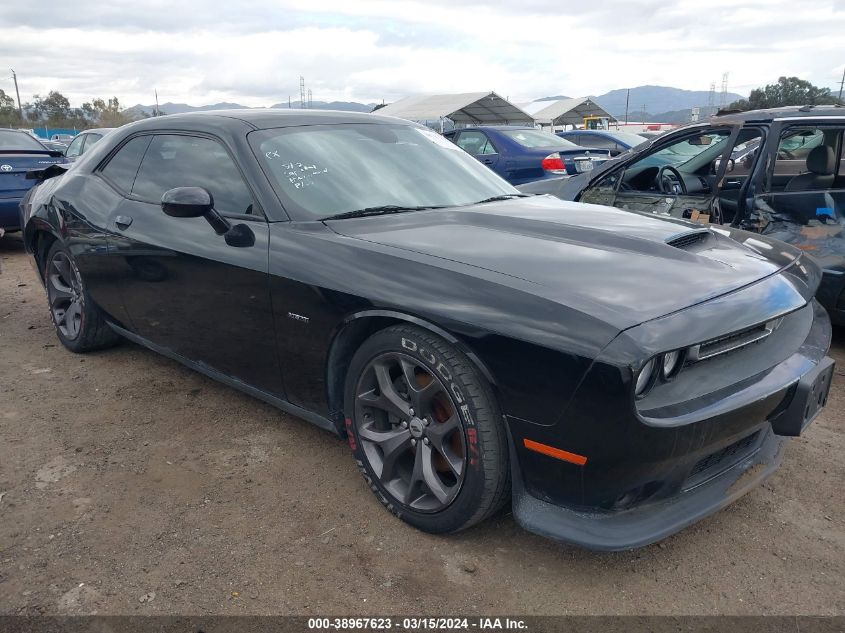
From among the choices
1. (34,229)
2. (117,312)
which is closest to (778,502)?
(117,312)

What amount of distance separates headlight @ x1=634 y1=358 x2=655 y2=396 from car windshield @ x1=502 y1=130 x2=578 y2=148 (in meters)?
7.85

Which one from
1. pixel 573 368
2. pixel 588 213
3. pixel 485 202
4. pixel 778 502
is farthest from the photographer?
pixel 485 202

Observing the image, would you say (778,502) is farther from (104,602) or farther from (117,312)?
(117,312)

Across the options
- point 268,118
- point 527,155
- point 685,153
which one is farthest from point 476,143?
point 268,118

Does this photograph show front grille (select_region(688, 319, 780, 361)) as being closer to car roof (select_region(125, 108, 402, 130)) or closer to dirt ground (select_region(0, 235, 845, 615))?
dirt ground (select_region(0, 235, 845, 615))

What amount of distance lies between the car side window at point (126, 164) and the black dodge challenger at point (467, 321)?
8 cm

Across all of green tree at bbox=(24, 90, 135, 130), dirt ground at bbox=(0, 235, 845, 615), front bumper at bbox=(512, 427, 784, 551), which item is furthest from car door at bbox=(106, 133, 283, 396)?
green tree at bbox=(24, 90, 135, 130)

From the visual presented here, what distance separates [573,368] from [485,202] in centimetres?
157

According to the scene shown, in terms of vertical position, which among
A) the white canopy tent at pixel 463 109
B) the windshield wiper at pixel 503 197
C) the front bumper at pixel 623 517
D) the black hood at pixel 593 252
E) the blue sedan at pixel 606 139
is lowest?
the front bumper at pixel 623 517

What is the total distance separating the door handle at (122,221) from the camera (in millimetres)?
3482

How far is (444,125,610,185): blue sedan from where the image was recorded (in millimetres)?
9047

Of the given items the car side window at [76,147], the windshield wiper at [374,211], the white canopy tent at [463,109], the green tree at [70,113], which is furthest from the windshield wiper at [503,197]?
the green tree at [70,113]

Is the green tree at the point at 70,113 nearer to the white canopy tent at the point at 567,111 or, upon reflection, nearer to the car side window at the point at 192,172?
the white canopy tent at the point at 567,111

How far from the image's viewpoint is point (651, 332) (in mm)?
1884
